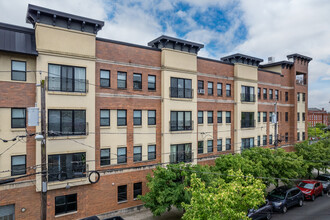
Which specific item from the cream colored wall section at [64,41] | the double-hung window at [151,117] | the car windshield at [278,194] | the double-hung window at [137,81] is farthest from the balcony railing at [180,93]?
the car windshield at [278,194]

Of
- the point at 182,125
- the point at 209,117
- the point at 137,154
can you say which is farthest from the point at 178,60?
the point at 137,154

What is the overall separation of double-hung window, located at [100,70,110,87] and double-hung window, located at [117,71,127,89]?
0.90m

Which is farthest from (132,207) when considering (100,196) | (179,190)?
(179,190)

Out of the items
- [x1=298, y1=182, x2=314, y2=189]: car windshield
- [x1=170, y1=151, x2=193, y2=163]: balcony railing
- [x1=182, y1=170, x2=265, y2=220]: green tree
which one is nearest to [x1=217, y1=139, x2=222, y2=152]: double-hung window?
[x1=170, y1=151, x2=193, y2=163]: balcony railing

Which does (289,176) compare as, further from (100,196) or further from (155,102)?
(100,196)

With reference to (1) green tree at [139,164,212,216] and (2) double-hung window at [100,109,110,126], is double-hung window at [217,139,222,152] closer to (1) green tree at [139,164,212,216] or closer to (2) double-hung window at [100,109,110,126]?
(1) green tree at [139,164,212,216]

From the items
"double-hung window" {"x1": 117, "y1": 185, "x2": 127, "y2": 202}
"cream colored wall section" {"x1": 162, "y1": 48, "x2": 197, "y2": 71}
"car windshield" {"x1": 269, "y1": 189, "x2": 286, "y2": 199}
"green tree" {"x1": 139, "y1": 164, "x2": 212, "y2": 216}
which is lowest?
"car windshield" {"x1": 269, "y1": 189, "x2": 286, "y2": 199}

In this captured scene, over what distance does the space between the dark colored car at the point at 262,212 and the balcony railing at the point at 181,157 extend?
25.6 feet

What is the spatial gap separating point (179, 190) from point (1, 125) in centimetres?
1306

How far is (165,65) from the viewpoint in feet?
73.4

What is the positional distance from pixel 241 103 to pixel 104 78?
17.2 meters

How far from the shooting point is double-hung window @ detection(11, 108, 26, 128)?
1625cm

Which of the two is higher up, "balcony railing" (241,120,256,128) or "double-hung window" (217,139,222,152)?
"balcony railing" (241,120,256,128)

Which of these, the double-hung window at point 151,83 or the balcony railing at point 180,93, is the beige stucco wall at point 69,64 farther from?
the balcony railing at point 180,93
